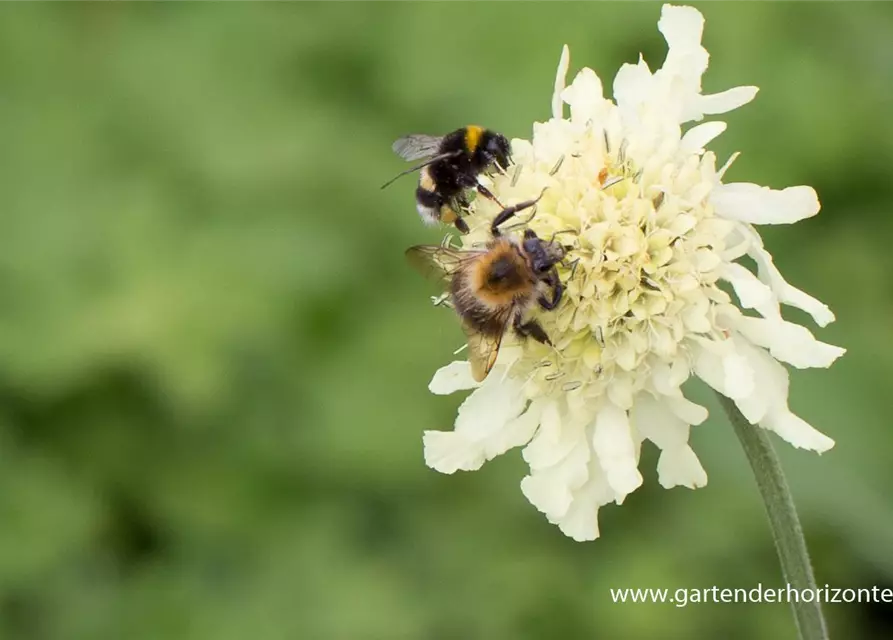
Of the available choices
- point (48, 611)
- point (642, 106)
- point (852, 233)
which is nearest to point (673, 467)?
point (642, 106)

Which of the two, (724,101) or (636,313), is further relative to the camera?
(724,101)

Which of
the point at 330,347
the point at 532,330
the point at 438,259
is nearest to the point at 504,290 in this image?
the point at 532,330

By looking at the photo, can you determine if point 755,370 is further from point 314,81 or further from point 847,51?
point 314,81

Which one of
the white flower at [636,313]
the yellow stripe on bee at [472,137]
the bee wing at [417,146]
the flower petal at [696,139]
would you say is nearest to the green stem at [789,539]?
the white flower at [636,313]

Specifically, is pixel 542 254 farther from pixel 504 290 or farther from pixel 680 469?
pixel 680 469

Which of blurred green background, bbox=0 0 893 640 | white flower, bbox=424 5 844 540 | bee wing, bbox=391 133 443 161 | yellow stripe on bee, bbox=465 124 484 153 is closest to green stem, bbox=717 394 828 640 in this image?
white flower, bbox=424 5 844 540
